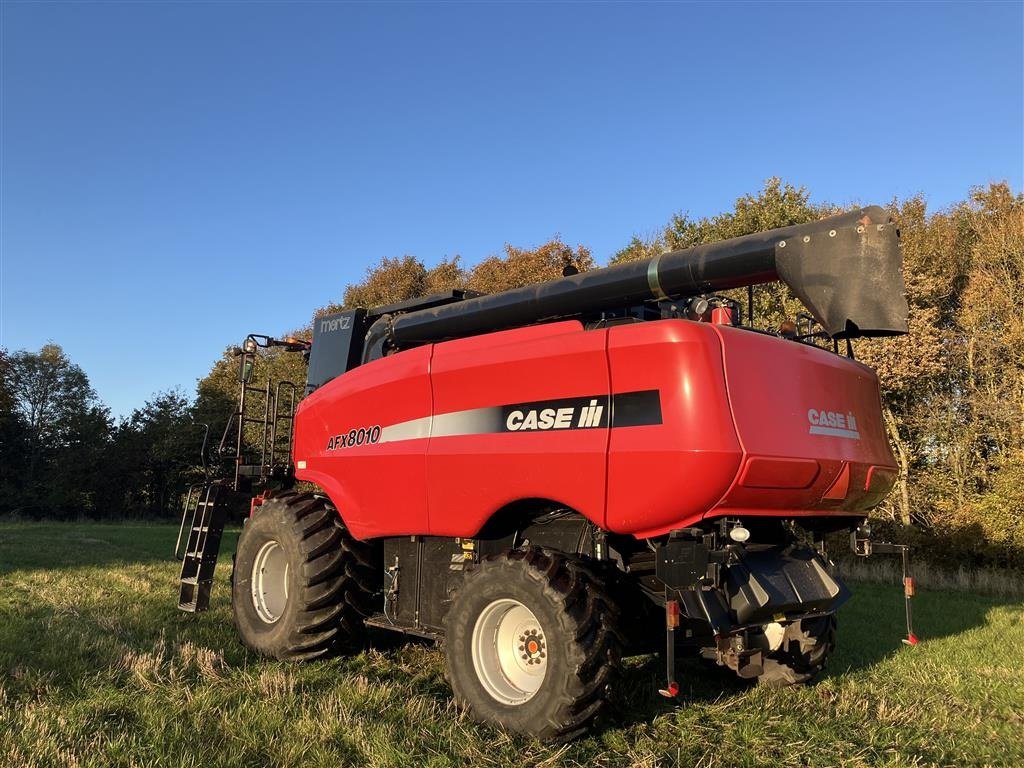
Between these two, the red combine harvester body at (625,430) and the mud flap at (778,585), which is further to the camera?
the mud flap at (778,585)

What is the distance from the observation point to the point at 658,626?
4785 millimetres

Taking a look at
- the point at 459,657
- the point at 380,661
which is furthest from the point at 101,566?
the point at 459,657

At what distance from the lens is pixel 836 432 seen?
181 inches

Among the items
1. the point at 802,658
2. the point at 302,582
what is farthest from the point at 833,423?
the point at 302,582

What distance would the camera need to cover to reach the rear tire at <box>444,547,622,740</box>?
3906mm

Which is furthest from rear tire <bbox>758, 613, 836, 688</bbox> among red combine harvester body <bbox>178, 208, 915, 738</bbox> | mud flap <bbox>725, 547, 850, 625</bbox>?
mud flap <bbox>725, 547, 850, 625</bbox>

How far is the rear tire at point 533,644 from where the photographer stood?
3.91 m

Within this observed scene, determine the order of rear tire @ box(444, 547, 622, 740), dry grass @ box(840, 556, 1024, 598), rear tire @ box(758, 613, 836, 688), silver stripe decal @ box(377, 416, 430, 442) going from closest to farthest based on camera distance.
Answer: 1. rear tire @ box(444, 547, 622, 740)
2. rear tire @ box(758, 613, 836, 688)
3. silver stripe decal @ box(377, 416, 430, 442)
4. dry grass @ box(840, 556, 1024, 598)

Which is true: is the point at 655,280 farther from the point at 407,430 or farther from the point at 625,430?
the point at 407,430

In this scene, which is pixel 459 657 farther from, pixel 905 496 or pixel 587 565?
pixel 905 496

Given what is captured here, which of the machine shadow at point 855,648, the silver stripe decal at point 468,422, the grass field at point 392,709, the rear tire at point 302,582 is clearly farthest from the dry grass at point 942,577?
the silver stripe decal at point 468,422

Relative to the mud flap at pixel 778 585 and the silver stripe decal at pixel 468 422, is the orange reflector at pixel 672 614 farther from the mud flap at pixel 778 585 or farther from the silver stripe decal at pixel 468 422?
the silver stripe decal at pixel 468 422

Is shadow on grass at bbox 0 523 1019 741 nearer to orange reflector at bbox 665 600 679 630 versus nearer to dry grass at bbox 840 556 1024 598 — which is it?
orange reflector at bbox 665 600 679 630

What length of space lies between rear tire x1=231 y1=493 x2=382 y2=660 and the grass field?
233 mm
